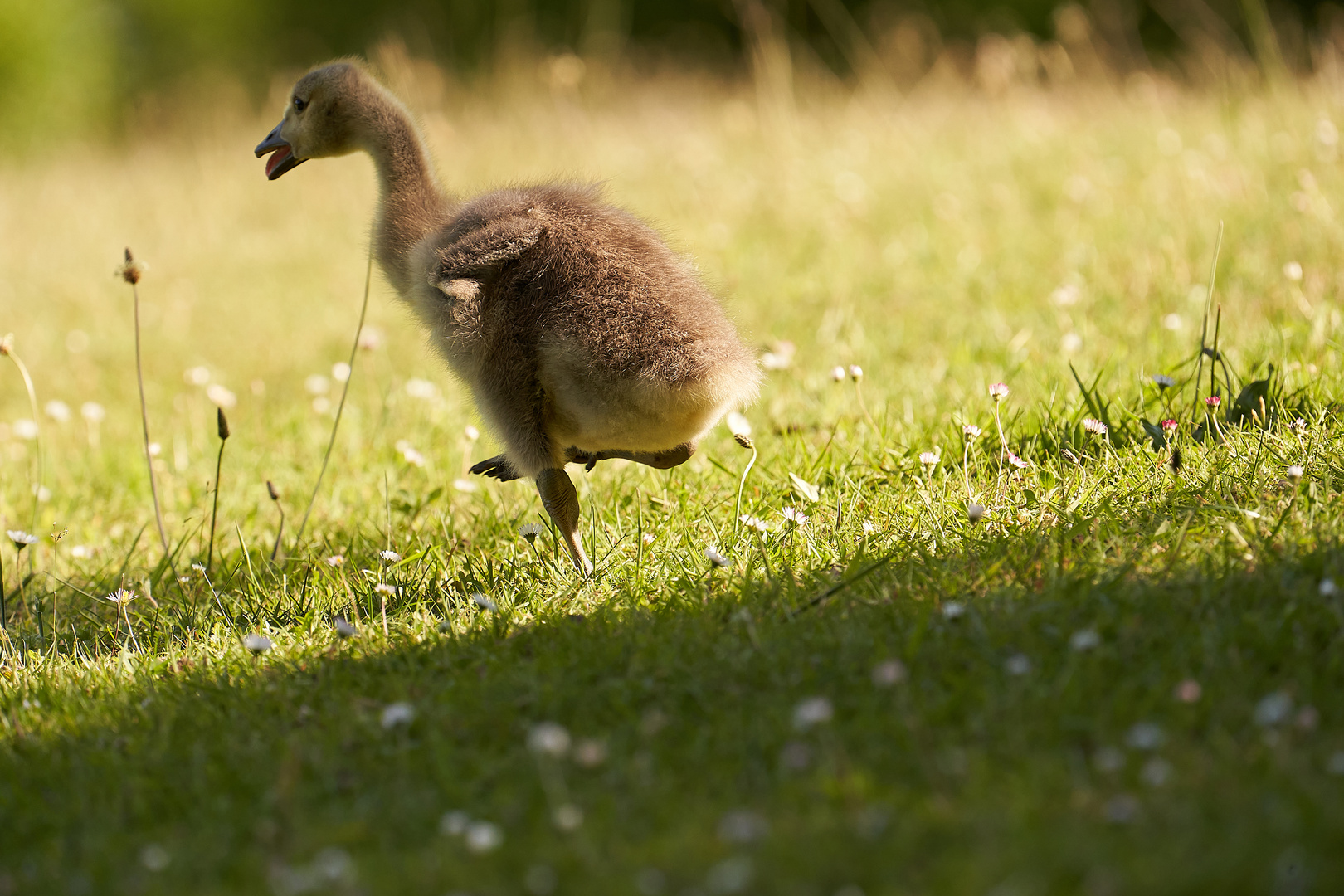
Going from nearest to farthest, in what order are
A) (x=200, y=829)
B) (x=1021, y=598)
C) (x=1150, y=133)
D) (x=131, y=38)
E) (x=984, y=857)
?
→ 1. (x=984, y=857)
2. (x=200, y=829)
3. (x=1021, y=598)
4. (x=1150, y=133)
5. (x=131, y=38)

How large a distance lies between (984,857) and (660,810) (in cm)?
69

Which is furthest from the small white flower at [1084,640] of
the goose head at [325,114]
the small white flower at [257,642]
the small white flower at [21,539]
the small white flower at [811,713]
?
the small white flower at [21,539]

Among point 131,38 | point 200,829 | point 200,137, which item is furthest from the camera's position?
point 131,38

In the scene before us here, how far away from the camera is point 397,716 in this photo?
9.26ft

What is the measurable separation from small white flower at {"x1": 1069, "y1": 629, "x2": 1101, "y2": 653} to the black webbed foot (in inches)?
78.1

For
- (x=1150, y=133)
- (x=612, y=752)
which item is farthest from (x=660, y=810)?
(x=1150, y=133)

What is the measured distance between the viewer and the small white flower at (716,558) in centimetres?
339

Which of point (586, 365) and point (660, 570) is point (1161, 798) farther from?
point (586, 365)

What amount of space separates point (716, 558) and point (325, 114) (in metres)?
2.32

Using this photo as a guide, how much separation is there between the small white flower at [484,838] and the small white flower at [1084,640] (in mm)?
1424

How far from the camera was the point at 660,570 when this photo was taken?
3.61 meters

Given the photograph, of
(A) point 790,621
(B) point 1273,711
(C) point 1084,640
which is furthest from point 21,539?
(B) point 1273,711

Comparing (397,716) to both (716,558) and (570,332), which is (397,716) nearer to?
(716,558)

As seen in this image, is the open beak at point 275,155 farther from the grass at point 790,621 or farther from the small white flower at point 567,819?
the small white flower at point 567,819
